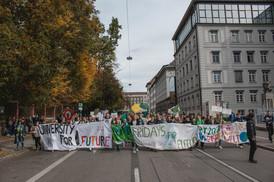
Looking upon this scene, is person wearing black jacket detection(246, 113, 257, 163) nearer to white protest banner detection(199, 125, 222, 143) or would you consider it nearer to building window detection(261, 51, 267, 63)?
white protest banner detection(199, 125, 222, 143)

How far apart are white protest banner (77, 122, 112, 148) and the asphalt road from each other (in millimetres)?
2300

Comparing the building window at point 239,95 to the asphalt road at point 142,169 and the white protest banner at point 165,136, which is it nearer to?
the white protest banner at point 165,136

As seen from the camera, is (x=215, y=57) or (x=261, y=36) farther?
(x=261, y=36)

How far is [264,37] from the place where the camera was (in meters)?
40.3

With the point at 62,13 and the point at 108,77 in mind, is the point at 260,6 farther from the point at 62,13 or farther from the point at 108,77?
the point at 62,13

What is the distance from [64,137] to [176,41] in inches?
1976

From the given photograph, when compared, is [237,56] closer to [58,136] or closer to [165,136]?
[165,136]

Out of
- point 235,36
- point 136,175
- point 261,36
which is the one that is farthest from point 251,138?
point 261,36

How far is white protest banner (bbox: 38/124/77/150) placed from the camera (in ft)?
37.6

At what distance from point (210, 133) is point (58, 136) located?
780cm

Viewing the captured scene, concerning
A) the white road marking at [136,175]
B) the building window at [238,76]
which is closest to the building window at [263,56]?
the building window at [238,76]

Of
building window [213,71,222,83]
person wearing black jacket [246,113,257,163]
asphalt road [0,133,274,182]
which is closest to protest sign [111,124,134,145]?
asphalt road [0,133,274,182]

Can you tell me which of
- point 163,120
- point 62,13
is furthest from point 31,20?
point 163,120

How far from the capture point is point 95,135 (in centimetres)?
1165
